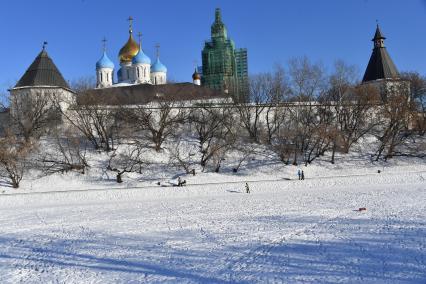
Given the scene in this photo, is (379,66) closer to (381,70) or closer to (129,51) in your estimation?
(381,70)

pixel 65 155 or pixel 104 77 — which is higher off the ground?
pixel 104 77

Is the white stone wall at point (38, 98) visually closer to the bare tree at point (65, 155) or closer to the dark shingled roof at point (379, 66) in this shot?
the bare tree at point (65, 155)

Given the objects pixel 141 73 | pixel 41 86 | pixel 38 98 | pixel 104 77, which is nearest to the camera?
pixel 38 98

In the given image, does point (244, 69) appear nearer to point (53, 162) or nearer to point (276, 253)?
point (53, 162)

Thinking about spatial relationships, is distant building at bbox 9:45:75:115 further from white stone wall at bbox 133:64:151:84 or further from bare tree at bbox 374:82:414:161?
bare tree at bbox 374:82:414:161

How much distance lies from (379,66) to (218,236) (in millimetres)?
28644

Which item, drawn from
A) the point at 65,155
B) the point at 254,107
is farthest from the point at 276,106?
the point at 65,155

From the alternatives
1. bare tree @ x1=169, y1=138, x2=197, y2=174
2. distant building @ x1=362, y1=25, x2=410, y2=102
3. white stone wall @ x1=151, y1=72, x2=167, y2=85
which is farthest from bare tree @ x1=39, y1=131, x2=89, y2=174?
distant building @ x1=362, y1=25, x2=410, y2=102

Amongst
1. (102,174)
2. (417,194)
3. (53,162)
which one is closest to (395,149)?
(417,194)

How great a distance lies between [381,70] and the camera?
34.7m

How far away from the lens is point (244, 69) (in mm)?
64250

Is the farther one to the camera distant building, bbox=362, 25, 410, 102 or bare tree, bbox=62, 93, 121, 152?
distant building, bbox=362, 25, 410, 102

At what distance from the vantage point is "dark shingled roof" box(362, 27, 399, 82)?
3452cm

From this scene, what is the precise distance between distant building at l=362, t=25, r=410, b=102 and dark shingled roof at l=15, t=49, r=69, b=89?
22921 mm
